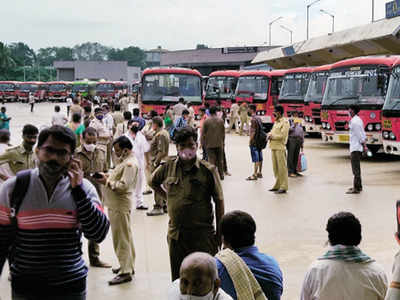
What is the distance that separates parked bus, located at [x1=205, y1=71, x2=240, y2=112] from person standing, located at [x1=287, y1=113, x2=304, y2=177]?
20084 mm

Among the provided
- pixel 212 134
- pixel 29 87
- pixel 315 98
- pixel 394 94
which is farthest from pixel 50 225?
pixel 29 87

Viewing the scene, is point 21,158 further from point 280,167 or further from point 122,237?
point 280,167

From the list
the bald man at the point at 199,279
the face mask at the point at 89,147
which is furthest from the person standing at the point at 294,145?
the bald man at the point at 199,279

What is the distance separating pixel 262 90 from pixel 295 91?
3.45 metres

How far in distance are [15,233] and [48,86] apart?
8414cm

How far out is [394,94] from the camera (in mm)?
18109

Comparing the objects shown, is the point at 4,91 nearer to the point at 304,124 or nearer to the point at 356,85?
the point at 304,124

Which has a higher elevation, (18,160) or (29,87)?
(29,87)

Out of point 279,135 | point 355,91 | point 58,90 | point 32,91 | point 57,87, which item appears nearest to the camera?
point 279,135

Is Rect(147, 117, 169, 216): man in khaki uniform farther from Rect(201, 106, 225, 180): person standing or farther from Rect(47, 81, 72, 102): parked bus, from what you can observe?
Rect(47, 81, 72, 102): parked bus

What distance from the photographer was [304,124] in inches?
1163

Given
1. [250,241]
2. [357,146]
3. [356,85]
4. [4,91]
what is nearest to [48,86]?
[4,91]

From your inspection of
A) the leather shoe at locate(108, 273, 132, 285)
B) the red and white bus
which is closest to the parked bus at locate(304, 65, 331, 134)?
the red and white bus

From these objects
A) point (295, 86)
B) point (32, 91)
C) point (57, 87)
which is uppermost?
point (57, 87)
